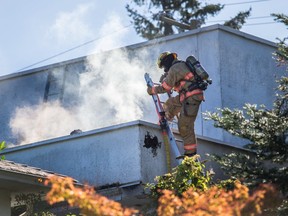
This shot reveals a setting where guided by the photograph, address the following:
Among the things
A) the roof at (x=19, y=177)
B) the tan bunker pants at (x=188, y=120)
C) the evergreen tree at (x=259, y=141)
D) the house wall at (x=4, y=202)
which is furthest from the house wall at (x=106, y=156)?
the evergreen tree at (x=259, y=141)

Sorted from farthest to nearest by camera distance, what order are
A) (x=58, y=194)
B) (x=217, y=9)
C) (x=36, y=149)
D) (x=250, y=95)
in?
(x=217, y=9), (x=250, y=95), (x=36, y=149), (x=58, y=194)

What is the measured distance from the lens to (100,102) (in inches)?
706

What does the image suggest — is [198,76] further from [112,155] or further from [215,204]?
[215,204]

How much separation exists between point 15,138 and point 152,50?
3.68 m

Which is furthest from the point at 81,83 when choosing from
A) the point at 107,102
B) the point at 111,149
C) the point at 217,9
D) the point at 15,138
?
Result: the point at 217,9

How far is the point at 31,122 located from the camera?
60.5ft

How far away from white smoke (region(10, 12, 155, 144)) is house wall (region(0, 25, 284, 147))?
0.15 m

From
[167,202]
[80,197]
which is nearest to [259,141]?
[167,202]

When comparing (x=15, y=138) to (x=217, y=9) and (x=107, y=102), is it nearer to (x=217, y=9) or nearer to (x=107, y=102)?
(x=107, y=102)

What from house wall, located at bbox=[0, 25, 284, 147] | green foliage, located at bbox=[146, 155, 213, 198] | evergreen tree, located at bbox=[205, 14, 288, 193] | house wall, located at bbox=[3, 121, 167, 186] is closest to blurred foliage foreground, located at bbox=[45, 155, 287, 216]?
evergreen tree, located at bbox=[205, 14, 288, 193]

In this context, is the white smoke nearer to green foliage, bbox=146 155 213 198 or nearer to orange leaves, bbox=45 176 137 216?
green foliage, bbox=146 155 213 198

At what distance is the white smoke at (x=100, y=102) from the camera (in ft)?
57.6

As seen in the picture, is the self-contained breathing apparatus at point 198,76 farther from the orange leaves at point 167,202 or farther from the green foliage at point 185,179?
the orange leaves at point 167,202

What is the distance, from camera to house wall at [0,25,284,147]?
16.5 meters
